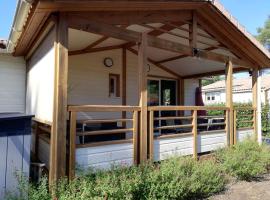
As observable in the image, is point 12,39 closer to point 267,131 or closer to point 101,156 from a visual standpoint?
point 101,156

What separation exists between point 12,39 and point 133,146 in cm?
341

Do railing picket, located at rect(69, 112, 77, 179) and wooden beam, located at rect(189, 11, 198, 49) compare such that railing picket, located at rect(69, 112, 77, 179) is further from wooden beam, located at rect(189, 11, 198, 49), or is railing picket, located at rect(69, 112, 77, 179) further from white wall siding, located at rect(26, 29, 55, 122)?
wooden beam, located at rect(189, 11, 198, 49)

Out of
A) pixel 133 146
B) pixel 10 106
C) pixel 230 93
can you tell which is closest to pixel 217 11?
pixel 230 93

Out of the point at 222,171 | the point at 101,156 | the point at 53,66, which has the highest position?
the point at 53,66

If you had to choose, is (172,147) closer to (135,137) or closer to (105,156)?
(135,137)

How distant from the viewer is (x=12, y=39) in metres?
6.04


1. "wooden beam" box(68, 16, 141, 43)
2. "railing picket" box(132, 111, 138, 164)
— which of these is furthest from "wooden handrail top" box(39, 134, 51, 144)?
"wooden beam" box(68, 16, 141, 43)

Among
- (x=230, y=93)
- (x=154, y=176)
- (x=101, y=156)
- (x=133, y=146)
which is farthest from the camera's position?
(x=230, y=93)

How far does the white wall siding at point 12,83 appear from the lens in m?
7.38

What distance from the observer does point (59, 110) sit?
444cm

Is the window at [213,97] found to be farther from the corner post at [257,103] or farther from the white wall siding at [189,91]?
the corner post at [257,103]

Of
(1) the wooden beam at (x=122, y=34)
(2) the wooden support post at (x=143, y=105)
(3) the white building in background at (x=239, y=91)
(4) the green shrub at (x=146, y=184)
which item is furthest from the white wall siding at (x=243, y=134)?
(3) the white building in background at (x=239, y=91)

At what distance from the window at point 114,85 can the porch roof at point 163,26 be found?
1108 mm

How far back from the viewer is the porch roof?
4.83 meters
